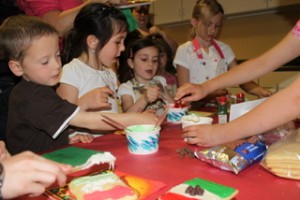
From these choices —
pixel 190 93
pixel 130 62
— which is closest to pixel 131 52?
pixel 130 62

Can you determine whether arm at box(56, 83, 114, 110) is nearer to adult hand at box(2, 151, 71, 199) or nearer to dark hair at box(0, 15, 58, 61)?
dark hair at box(0, 15, 58, 61)

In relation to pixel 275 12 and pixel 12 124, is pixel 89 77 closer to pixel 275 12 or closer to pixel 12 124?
pixel 12 124

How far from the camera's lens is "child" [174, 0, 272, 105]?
92.7 inches

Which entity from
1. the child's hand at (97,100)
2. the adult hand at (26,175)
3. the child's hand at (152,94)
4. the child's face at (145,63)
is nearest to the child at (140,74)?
the child's face at (145,63)

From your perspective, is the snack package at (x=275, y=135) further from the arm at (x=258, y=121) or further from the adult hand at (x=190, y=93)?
the adult hand at (x=190, y=93)

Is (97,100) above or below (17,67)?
below

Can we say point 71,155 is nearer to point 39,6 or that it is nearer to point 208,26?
point 39,6

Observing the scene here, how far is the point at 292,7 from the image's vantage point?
3.69m

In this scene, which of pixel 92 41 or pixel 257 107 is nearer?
pixel 257 107

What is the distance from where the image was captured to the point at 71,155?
41.1 inches

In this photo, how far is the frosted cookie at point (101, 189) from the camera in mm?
705

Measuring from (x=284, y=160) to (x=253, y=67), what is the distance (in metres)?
0.69

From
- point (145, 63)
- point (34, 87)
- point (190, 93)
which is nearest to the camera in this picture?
point (34, 87)

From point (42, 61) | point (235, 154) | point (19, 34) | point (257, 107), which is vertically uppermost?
point (19, 34)
